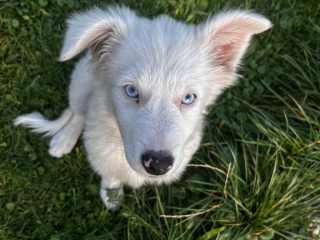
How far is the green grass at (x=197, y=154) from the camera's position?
8.51 feet

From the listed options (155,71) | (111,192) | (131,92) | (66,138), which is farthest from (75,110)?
(155,71)

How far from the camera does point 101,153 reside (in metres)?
2.31

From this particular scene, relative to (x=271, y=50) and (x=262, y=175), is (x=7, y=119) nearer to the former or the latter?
(x=262, y=175)

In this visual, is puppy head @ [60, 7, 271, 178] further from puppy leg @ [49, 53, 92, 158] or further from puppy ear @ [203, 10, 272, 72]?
puppy leg @ [49, 53, 92, 158]

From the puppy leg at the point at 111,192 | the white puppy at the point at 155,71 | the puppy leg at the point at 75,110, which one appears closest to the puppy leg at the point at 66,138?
the puppy leg at the point at 75,110

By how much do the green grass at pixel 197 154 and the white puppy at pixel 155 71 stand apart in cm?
111

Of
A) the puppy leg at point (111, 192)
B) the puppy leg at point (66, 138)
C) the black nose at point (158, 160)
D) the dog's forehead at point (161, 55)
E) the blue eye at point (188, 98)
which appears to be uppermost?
the dog's forehead at point (161, 55)

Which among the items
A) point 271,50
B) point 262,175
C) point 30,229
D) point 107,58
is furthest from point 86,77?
point 271,50

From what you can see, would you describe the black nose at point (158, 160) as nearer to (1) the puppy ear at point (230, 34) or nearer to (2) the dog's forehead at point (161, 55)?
(2) the dog's forehead at point (161, 55)

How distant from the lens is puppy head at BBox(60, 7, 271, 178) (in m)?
1.62

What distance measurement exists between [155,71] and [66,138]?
1.78 meters

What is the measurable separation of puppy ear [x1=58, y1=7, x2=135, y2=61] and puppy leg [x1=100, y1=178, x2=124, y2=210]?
1356 mm

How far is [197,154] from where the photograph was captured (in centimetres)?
315

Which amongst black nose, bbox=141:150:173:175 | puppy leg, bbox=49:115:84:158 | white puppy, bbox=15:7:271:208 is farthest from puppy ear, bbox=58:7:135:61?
puppy leg, bbox=49:115:84:158
